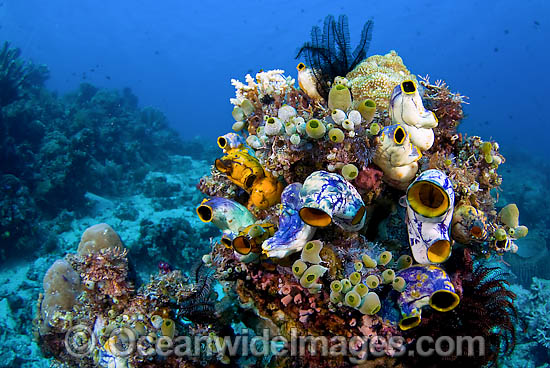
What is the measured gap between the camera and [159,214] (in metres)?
11.3

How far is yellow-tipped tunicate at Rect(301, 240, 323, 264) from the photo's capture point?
2230 mm

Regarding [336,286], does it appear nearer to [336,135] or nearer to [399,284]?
[399,284]

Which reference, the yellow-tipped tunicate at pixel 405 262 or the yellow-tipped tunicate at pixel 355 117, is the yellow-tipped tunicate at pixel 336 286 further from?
the yellow-tipped tunicate at pixel 355 117

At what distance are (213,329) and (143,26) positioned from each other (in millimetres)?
132295

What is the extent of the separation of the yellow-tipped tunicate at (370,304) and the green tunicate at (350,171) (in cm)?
92

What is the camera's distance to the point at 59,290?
4508mm

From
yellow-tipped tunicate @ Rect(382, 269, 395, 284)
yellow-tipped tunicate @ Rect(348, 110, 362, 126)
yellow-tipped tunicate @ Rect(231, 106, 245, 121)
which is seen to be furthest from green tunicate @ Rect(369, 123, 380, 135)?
yellow-tipped tunicate @ Rect(231, 106, 245, 121)

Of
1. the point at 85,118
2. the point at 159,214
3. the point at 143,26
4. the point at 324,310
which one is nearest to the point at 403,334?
the point at 324,310

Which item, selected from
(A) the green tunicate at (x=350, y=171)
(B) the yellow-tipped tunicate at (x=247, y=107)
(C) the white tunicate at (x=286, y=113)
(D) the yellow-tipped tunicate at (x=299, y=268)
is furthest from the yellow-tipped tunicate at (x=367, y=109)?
(D) the yellow-tipped tunicate at (x=299, y=268)

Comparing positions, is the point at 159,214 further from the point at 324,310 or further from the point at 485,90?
the point at 485,90

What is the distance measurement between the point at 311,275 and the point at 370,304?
1.54 feet

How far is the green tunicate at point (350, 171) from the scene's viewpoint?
91.9 inches

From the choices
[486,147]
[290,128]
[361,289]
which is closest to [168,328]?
[361,289]

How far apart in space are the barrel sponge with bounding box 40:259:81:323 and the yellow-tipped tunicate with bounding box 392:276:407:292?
15.9 ft
